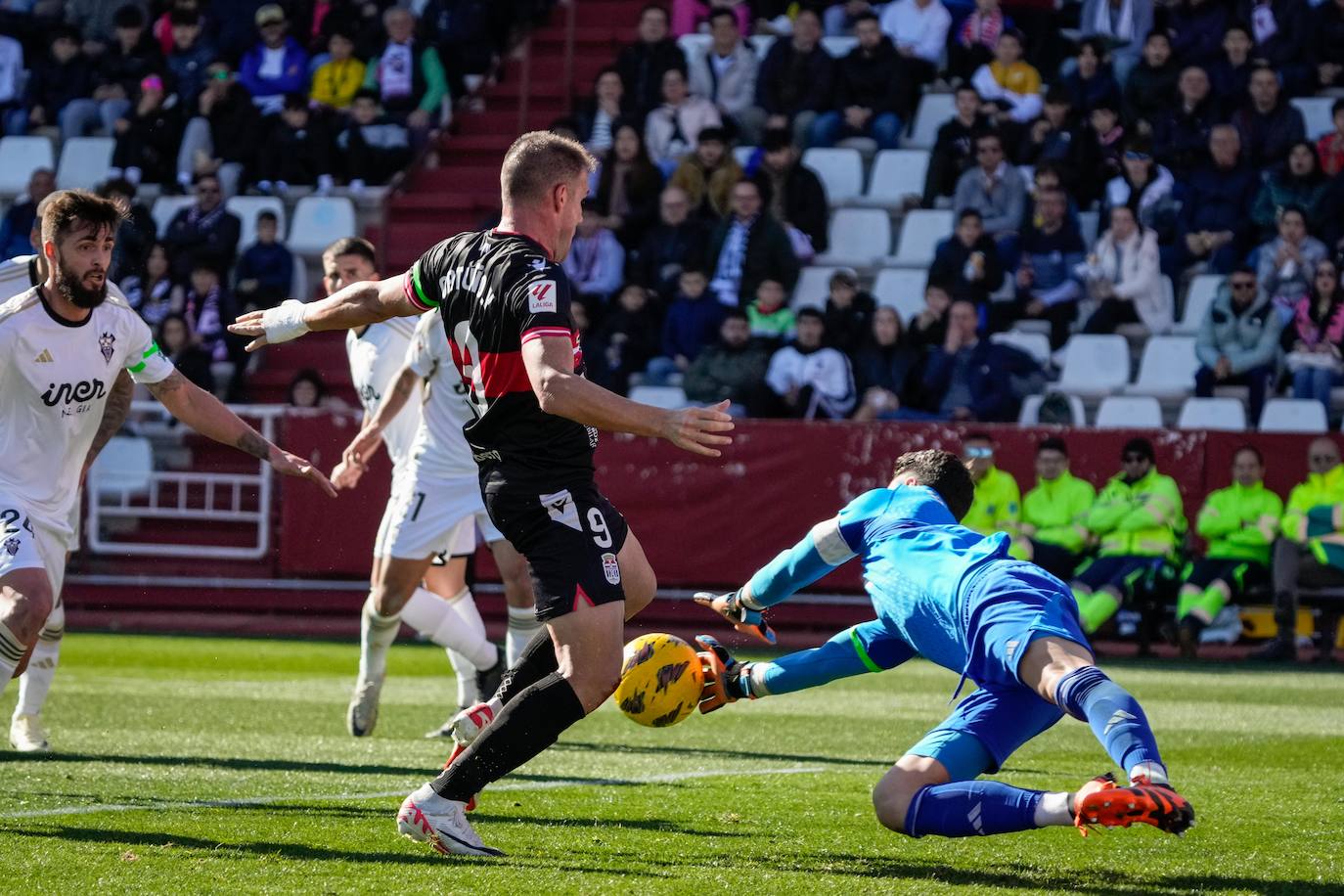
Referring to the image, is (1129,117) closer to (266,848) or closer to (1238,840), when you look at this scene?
(1238,840)

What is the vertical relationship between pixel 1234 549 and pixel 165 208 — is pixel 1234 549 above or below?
below

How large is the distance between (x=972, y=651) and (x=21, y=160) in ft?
63.5

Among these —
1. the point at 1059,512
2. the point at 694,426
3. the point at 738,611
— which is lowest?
the point at 1059,512

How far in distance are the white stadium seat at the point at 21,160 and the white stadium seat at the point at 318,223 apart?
3734mm

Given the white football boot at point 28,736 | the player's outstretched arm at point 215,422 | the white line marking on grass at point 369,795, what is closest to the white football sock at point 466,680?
the white football boot at point 28,736

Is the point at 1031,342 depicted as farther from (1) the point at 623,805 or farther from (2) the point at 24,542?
(2) the point at 24,542

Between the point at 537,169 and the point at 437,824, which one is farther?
the point at 537,169

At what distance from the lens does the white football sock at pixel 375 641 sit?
9453 mm

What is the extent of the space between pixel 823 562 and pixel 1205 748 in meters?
3.97

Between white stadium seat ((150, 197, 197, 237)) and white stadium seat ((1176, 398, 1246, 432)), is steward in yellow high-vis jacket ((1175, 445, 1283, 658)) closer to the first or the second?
white stadium seat ((1176, 398, 1246, 432))

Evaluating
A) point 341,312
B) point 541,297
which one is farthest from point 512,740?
point 341,312

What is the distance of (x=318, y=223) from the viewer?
2078 cm

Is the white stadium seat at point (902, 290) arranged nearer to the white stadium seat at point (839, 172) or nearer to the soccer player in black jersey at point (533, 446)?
the white stadium seat at point (839, 172)

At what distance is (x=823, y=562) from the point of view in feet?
20.5
